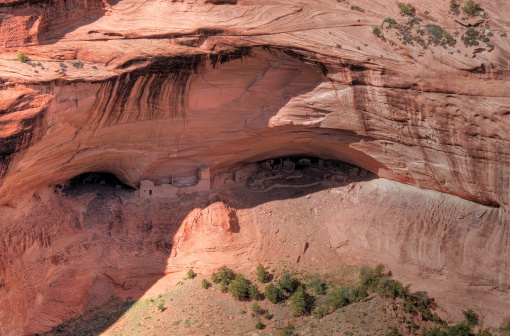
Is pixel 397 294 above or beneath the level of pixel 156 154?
beneath

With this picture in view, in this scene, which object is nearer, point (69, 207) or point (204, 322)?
point (204, 322)

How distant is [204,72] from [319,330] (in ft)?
28.8

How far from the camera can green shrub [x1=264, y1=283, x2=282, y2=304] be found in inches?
1032

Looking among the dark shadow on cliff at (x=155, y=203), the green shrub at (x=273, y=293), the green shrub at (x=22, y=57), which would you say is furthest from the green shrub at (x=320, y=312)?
the green shrub at (x=22, y=57)

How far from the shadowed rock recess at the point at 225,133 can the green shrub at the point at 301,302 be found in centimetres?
225

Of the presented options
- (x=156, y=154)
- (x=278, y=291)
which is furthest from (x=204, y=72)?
(x=278, y=291)

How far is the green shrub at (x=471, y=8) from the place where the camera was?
82.0ft

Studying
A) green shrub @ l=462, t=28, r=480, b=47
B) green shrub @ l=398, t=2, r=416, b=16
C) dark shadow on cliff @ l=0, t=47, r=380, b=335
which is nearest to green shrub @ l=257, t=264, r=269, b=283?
dark shadow on cliff @ l=0, t=47, r=380, b=335

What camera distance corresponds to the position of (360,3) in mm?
25641

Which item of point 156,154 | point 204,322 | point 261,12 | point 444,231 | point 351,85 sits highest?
point 261,12

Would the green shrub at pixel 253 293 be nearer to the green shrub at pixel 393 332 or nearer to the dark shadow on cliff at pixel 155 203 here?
the dark shadow on cliff at pixel 155 203

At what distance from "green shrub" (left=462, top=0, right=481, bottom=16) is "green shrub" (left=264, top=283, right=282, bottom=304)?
35.1ft

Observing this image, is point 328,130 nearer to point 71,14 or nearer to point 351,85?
point 351,85

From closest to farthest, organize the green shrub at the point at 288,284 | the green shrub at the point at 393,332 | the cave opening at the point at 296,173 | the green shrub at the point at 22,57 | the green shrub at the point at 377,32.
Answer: the green shrub at the point at 22,57
the green shrub at the point at 393,332
the green shrub at the point at 377,32
the green shrub at the point at 288,284
the cave opening at the point at 296,173
